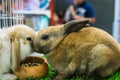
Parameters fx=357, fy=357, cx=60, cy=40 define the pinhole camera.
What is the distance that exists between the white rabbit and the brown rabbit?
0.07m

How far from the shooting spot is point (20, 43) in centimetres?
220

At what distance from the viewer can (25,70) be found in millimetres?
2240

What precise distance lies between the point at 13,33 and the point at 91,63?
20.5 inches

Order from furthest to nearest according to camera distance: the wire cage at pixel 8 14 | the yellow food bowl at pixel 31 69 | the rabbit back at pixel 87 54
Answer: the wire cage at pixel 8 14 → the yellow food bowl at pixel 31 69 → the rabbit back at pixel 87 54

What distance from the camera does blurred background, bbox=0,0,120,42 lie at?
2.73 m

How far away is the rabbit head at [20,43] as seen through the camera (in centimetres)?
217

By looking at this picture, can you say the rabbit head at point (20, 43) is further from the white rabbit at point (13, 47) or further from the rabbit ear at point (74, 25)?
the rabbit ear at point (74, 25)

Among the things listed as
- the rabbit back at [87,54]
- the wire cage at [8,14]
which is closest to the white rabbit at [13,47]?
the rabbit back at [87,54]

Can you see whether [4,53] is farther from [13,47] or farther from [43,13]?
[43,13]

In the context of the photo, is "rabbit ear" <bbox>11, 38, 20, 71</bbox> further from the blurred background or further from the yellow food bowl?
the blurred background

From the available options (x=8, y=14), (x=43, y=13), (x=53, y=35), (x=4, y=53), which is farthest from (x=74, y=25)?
(x=43, y=13)

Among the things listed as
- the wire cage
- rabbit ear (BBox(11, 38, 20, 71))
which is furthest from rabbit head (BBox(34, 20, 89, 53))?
the wire cage

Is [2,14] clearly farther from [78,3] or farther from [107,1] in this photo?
[107,1]

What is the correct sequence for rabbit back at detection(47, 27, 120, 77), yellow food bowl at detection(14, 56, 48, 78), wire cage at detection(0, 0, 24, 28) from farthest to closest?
wire cage at detection(0, 0, 24, 28)
yellow food bowl at detection(14, 56, 48, 78)
rabbit back at detection(47, 27, 120, 77)
